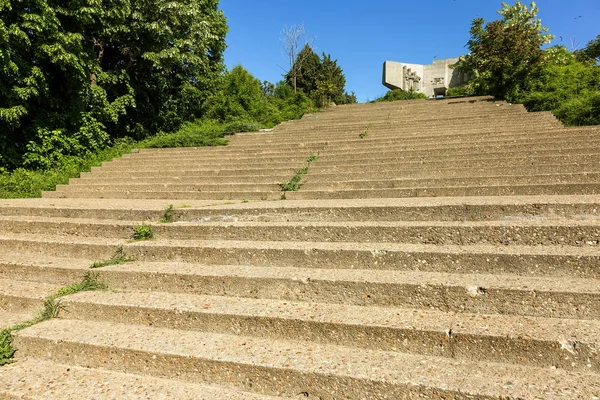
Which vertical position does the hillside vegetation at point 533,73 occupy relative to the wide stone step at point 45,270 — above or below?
above

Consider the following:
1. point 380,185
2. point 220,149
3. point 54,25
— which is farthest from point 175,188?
point 54,25

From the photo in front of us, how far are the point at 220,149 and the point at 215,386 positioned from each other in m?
7.43

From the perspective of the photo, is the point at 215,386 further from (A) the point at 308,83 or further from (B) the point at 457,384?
(A) the point at 308,83

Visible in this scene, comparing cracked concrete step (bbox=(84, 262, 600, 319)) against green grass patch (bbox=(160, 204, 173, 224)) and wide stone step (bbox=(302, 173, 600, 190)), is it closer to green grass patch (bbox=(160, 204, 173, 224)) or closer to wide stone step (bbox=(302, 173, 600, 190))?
green grass patch (bbox=(160, 204, 173, 224))

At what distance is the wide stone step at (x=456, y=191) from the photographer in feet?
13.0

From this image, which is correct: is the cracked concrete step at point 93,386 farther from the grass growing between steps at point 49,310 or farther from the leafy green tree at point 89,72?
the leafy green tree at point 89,72

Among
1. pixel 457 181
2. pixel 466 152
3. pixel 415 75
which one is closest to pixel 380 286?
pixel 457 181

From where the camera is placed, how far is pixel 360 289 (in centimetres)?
250

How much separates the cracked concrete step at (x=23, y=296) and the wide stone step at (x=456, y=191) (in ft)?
10.4

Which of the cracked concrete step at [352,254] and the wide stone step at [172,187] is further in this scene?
the wide stone step at [172,187]

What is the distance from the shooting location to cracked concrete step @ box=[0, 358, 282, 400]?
1941mm

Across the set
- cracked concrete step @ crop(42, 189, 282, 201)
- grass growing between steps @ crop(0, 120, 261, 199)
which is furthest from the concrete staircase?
grass growing between steps @ crop(0, 120, 261, 199)

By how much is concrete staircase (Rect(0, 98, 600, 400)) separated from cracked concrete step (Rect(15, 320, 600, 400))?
0.01 m

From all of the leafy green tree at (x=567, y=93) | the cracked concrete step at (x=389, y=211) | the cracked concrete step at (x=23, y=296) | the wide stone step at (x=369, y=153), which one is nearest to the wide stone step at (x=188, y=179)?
the wide stone step at (x=369, y=153)
